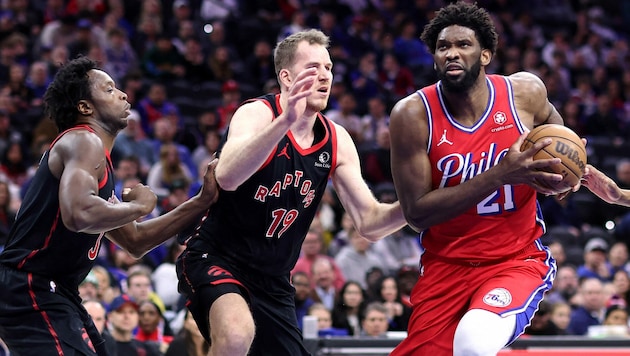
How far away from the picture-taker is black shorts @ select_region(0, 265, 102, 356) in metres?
4.93

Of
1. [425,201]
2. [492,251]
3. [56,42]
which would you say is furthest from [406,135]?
[56,42]

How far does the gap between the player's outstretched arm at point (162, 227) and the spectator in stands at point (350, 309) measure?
4305 millimetres

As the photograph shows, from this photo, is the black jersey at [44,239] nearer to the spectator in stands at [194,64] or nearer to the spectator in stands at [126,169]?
the spectator in stands at [126,169]

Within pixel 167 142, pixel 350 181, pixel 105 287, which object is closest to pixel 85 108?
pixel 350 181

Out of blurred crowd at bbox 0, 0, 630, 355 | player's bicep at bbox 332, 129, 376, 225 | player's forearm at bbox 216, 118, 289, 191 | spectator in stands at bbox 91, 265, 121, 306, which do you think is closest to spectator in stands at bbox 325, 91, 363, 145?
blurred crowd at bbox 0, 0, 630, 355

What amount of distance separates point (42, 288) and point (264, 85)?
10.8m

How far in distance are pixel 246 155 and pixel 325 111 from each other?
405 inches

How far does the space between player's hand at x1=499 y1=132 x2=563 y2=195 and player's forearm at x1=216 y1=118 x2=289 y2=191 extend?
3.82ft

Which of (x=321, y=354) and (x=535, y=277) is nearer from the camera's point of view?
(x=535, y=277)

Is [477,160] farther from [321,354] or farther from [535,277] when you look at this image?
[321,354]

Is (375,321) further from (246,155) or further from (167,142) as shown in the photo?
(167,142)

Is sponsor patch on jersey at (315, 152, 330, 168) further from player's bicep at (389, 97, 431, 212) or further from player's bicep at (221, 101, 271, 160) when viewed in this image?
player's bicep at (389, 97, 431, 212)

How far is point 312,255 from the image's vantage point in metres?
11.3

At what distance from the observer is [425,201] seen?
540cm
